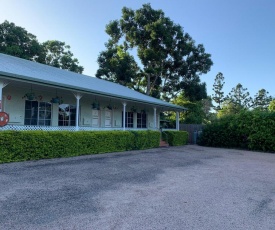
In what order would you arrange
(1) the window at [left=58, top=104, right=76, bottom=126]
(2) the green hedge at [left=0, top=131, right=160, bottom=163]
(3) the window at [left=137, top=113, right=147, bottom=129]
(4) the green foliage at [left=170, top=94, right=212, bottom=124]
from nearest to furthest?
1. (2) the green hedge at [left=0, top=131, right=160, bottom=163]
2. (1) the window at [left=58, top=104, right=76, bottom=126]
3. (3) the window at [left=137, top=113, right=147, bottom=129]
4. (4) the green foliage at [left=170, top=94, right=212, bottom=124]

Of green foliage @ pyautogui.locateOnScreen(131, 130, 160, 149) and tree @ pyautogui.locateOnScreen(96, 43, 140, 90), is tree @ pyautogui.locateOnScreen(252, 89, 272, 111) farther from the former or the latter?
green foliage @ pyautogui.locateOnScreen(131, 130, 160, 149)

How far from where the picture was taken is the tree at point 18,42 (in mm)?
22145

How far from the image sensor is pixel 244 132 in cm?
1714

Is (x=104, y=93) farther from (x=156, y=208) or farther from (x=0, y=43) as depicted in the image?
(x=0, y=43)

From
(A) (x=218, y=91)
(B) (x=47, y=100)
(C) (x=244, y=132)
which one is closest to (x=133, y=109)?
(B) (x=47, y=100)

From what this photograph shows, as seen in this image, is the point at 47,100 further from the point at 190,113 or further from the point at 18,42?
the point at 190,113

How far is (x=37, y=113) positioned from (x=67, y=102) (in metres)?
1.94

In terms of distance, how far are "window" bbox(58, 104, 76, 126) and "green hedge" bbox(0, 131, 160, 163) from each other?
2.98 m

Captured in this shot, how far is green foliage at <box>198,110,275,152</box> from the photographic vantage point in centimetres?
1591

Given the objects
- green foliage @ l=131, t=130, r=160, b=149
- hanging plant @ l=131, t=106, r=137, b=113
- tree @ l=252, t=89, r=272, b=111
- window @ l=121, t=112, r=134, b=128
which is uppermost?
tree @ l=252, t=89, r=272, b=111

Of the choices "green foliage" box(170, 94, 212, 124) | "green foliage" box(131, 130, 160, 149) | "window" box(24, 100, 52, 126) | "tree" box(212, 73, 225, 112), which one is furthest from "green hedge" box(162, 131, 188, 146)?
"tree" box(212, 73, 225, 112)

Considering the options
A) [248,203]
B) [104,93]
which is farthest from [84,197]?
[104,93]

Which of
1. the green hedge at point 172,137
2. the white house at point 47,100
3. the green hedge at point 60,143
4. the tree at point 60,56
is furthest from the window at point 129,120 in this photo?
the tree at point 60,56

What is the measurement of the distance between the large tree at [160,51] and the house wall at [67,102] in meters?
12.6
